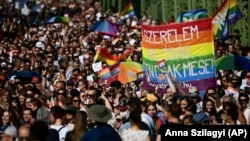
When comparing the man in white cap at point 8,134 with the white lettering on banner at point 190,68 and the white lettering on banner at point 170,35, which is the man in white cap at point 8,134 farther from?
the white lettering on banner at point 170,35

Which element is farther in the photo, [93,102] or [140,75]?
[140,75]

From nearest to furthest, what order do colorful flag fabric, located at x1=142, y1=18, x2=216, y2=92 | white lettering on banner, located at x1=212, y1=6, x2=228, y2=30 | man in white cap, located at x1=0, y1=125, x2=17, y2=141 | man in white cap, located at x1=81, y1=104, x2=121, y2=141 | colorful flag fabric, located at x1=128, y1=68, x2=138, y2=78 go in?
man in white cap, located at x1=81, y1=104, x2=121, y2=141 < man in white cap, located at x1=0, y1=125, x2=17, y2=141 < colorful flag fabric, located at x1=142, y1=18, x2=216, y2=92 < colorful flag fabric, located at x1=128, y1=68, x2=138, y2=78 < white lettering on banner, located at x1=212, y1=6, x2=228, y2=30

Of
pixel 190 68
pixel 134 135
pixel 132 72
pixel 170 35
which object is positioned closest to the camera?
pixel 134 135

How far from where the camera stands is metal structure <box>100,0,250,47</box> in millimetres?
26281

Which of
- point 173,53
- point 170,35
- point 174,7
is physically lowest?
point 174,7

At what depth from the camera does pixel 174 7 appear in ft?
120

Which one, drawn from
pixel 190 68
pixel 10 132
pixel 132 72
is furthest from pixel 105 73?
pixel 10 132

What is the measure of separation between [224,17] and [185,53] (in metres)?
5.50

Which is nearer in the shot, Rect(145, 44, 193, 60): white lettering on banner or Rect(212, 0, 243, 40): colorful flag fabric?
Rect(145, 44, 193, 60): white lettering on banner

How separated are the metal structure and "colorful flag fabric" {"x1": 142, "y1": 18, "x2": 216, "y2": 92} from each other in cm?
991

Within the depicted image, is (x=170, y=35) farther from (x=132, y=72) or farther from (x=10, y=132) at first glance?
(x=10, y=132)

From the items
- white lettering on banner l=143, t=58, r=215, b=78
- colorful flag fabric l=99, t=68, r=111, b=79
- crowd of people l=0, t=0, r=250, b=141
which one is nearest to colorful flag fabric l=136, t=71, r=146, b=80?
crowd of people l=0, t=0, r=250, b=141

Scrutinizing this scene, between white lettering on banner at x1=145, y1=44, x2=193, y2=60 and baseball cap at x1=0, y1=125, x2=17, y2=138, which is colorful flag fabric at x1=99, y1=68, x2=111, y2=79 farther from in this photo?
baseball cap at x1=0, y1=125, x2=17, y2=138

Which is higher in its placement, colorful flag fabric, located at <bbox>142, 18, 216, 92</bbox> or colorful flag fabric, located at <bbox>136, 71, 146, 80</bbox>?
colorful flag fabric, located at <bbox>142, 18, 216, 92</bbox>
